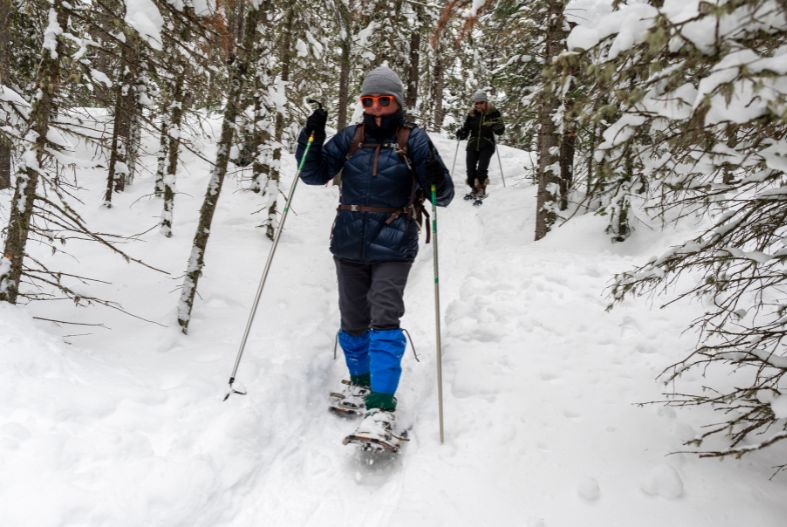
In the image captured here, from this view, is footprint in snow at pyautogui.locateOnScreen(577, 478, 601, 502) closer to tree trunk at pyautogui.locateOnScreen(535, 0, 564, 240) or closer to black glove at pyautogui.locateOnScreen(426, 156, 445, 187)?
black glove at pyautogui.locateOnScreen(426, 156, 445, 187)

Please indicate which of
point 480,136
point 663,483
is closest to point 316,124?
point 663,483

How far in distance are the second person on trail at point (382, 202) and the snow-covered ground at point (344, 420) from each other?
747 millimetres

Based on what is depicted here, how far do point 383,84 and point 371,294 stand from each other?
1840 mm

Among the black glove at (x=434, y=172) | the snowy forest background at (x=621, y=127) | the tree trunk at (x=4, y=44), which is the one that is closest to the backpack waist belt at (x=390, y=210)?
the black glove at (x=434, y=172)

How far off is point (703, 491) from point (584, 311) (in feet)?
9.08

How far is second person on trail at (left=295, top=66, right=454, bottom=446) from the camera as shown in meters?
4.04

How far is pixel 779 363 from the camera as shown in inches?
101

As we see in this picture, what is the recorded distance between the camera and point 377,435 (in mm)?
3619

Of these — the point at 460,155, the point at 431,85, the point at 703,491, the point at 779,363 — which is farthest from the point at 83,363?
the point at 431,85

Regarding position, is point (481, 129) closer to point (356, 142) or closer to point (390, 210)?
point (356, 142)

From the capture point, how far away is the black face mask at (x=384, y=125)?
163 inches

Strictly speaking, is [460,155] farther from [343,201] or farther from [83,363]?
[83,363]

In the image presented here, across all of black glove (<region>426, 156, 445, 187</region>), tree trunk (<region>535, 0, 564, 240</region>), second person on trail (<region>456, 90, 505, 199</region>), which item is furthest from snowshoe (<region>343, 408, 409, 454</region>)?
second person on trail (<region>456, 90, 505, 199</region>)

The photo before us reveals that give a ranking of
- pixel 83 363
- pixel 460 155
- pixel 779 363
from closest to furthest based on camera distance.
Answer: pixel 779 363 → pixel 83 363 → pixel 460 155
